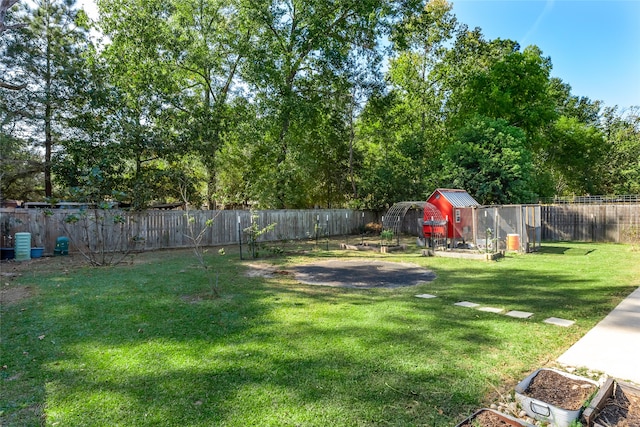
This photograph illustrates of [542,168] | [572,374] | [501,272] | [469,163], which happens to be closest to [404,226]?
[469,163]

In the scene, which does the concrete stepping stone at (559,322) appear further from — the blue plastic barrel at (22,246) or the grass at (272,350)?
the blue plastic barrel at (22,246)

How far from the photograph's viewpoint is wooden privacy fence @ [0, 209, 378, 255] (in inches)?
418

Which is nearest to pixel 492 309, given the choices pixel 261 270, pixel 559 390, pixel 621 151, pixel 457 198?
pixel 559 390

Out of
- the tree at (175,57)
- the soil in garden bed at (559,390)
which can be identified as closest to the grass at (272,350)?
the soil in garden bed at (559,390)

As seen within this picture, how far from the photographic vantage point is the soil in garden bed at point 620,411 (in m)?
2.38

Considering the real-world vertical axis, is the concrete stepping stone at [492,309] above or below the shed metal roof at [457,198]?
below

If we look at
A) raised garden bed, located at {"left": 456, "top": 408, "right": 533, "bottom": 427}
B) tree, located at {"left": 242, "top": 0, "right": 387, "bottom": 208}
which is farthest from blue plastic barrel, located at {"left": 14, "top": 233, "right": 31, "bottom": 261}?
raised garden bed, located at {"left": 456, "top": 408, "right": 533, "bottom": 427}

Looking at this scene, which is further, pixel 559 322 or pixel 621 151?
pixel 621 151

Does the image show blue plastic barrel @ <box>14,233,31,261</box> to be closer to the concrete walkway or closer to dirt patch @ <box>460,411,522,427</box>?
dirt patch @ <box>460,411,522,427</box>

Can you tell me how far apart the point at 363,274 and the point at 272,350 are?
4949mm

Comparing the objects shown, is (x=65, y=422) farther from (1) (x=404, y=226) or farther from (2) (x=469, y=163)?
(1) (x=404, y=226)

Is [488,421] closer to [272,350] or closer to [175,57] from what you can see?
[272,350]

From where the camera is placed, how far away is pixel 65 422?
242 cm

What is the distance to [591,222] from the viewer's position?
15.6 m
